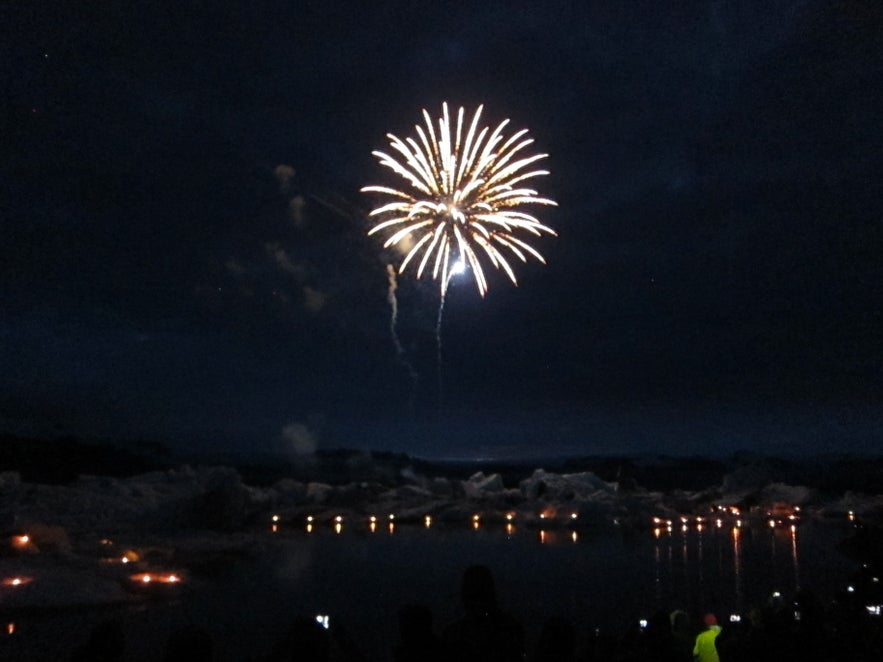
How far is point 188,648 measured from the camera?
15.0 ft

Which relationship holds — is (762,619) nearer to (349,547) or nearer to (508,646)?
(508,646)

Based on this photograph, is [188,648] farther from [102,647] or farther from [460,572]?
[460,572]

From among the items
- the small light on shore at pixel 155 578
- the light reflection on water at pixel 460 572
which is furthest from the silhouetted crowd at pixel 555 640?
the small light on shore at pixel 155 578

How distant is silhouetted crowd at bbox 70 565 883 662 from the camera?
4824 millimetres

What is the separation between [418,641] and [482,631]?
0.51 metres

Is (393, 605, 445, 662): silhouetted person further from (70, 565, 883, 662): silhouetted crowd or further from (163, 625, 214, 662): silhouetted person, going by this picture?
(163, 625, 214, 662): silhouetted person

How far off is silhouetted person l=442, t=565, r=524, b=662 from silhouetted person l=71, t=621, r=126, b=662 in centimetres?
212

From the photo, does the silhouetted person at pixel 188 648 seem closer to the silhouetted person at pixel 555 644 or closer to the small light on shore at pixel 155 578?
the silhouetted person at pixel 555 644

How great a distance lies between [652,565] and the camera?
127 ft

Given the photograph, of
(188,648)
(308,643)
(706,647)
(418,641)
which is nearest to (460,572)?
(706,647)

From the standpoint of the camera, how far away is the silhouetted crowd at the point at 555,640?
482 cm

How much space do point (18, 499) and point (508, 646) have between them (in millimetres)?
50440

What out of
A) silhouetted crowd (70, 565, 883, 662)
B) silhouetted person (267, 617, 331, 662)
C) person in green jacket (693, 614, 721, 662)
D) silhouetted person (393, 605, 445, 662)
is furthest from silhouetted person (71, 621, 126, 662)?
person in green jacket (693, 614, 721, 662)

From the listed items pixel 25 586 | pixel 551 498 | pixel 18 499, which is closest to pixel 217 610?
pixel 25 586
